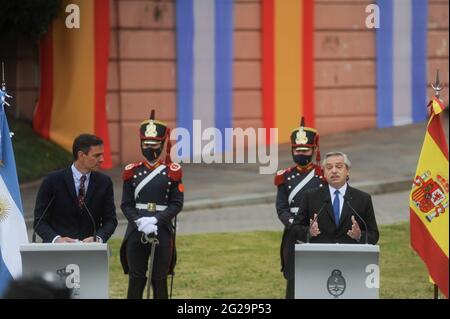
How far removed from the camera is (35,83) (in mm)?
19859

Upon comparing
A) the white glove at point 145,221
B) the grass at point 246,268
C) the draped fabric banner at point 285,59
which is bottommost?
the grass at point 246,268

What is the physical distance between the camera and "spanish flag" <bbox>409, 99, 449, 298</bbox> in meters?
8.75

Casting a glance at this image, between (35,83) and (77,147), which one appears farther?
(35,83)

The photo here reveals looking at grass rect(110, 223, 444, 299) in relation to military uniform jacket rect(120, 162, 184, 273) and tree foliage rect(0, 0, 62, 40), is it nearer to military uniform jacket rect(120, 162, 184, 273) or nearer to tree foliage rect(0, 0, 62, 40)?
military uniform jacket rect(120, 162, 184, 273)

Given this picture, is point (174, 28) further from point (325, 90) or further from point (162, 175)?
point (162, 175)

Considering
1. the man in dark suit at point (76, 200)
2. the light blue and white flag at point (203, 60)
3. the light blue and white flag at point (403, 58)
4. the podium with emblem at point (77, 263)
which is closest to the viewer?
the podium with emblem at point (77, 263)

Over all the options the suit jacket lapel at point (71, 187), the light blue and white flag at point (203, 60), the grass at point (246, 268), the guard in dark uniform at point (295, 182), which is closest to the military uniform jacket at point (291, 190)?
the guard in dark uniform at point (295, 182)

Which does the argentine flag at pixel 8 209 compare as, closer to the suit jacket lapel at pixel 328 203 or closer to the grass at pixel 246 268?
the grass at pixel 246 268

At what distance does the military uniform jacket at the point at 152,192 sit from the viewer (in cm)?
1002

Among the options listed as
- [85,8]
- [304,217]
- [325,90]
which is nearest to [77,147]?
[304,217]

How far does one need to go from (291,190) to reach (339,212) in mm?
1192

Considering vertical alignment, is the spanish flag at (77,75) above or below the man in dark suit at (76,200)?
above

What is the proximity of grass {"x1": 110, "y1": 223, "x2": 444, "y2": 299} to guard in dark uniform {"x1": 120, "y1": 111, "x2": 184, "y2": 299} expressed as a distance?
59.0 inches

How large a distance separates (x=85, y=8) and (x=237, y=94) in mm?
2983
